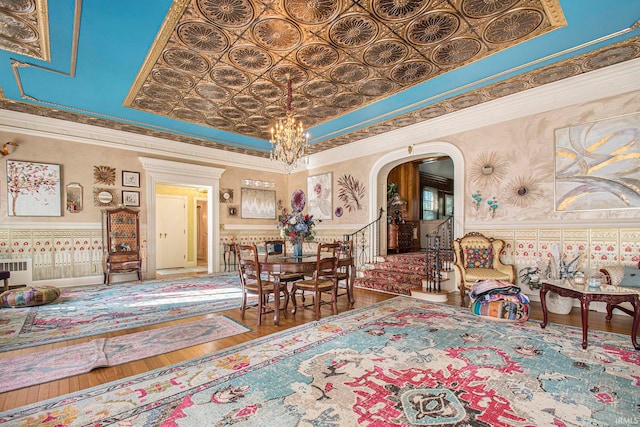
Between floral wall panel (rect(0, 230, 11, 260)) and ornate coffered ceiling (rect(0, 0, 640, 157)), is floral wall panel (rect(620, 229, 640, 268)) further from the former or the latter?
floral wall panel (rect(0, 230, 11, 260))

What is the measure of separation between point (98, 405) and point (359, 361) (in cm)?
209

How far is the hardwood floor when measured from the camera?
2.33 meters

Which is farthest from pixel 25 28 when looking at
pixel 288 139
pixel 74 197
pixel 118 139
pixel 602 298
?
pixel 602 298

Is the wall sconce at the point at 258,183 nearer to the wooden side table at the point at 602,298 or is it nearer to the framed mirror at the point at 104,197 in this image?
the framed mirror at the point at 104,197

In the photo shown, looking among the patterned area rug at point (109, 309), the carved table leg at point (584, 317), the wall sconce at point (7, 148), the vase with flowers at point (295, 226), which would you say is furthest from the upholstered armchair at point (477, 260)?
the wall sconce at point (7, 148)

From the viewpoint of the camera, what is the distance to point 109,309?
4.74 meters

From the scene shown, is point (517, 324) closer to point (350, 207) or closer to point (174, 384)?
point (174, 384)

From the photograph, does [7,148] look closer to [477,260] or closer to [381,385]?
[381,385]

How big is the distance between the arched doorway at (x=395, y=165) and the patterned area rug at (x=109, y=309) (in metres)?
3.89

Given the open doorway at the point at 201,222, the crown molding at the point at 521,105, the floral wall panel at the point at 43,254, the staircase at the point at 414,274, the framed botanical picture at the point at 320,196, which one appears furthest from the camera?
the open doorway at the point at 201,222

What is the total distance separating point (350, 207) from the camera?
841 cm

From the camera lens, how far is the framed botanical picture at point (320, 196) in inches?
356

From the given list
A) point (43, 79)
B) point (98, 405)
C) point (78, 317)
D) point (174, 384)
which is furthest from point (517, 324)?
point (43, 79)

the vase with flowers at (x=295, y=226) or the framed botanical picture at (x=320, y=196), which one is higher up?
the framed botanical picture at (x=320, y=196)
